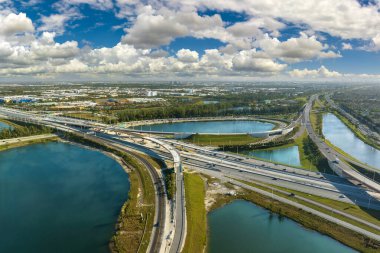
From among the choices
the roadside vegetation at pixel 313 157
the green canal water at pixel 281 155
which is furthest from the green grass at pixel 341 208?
the green canal water at pixel 281 155

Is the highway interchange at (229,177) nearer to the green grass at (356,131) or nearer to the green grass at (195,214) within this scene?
the green grass at (195,214)

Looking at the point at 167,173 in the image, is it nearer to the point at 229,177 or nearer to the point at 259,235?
the point at 229,177

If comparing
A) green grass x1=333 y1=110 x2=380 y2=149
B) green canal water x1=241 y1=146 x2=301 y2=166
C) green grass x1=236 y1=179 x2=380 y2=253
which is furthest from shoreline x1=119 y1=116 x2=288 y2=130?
green grass x1=236 y1=179 x2=380 y2=253

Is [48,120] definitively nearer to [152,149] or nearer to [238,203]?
[152,149]

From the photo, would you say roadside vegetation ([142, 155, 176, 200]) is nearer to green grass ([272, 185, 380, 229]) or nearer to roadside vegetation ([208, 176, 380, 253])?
roadside vegetation ([208, 176, 380, 253])

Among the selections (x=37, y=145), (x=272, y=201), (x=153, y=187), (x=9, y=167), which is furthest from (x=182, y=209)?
(x=37, y=145)
